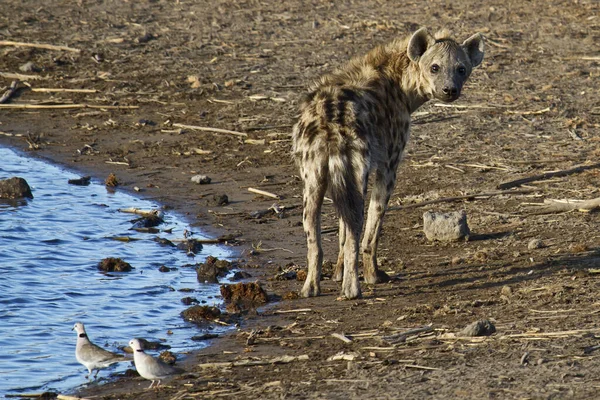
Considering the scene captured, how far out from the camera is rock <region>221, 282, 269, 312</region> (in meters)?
6.68

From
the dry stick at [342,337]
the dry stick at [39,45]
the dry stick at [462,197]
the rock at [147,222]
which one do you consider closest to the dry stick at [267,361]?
the dry stick at [342,337]

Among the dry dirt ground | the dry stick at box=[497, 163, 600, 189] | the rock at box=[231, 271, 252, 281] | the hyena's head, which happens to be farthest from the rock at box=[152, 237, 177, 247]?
the dry stick at box=[497, 163, 600, 189]

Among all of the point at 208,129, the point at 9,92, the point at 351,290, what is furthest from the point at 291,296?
the point at 9,92

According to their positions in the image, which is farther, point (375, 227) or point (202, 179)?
point (202, 179)

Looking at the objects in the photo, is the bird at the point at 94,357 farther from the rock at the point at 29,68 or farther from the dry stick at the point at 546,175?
the rock at the point at 29,68

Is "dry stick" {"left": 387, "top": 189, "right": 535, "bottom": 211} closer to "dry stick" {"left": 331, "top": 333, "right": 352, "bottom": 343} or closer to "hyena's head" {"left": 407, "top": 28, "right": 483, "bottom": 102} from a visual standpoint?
"hyena's head" {"left": 407, "top": 28, "right": 483, "bottom": 102}

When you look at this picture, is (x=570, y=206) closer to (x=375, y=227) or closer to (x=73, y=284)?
(x=375, y=227)

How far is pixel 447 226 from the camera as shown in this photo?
24.6 feet

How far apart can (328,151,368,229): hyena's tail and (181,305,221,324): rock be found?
0.94 m

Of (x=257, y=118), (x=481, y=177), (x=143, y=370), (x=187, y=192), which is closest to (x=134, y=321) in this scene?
(x=143, y=370)

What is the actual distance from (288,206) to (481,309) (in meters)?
2.78

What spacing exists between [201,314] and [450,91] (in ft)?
6.89

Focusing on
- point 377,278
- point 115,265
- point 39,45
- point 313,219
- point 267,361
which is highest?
point 39,45

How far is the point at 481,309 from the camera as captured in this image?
6.09 m
